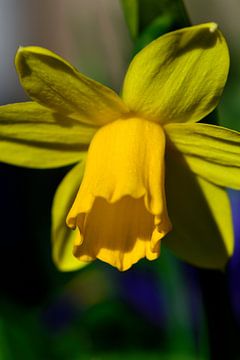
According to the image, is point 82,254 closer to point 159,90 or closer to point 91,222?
point 91,222

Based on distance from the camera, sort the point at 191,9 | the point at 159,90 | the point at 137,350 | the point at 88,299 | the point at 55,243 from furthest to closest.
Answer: the point at 191,9, the point at 88,299, the point at 137,350, the point at 55,243, the point at 159,90

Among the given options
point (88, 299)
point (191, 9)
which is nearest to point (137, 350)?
point (88, 299)

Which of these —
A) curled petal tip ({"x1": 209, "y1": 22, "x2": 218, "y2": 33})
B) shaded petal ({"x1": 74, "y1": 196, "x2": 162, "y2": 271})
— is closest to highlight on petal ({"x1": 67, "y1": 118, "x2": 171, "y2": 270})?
shaded petal ({"x1": 74, "y1": 196, "x2": 162, "y2": 271})

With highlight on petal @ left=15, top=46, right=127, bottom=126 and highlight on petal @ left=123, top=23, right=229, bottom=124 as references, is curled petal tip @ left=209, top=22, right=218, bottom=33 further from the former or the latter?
highlight on petal @ left=15, top=46, right=127, bottom=126

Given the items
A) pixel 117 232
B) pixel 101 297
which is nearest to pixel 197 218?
pixel 117 232

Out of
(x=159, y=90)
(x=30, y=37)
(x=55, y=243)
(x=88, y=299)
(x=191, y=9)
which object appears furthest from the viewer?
(x=30, y=37)
